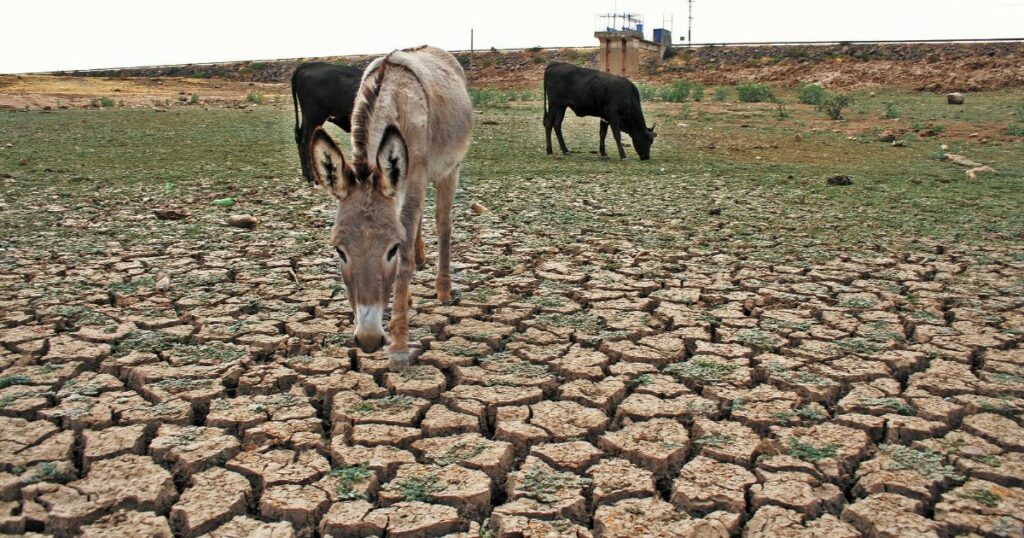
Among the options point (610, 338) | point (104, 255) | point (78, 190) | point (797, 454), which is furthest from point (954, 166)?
point (78, 190)

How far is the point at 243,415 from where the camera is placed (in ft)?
12.0

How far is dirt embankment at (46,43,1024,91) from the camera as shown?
109 ft

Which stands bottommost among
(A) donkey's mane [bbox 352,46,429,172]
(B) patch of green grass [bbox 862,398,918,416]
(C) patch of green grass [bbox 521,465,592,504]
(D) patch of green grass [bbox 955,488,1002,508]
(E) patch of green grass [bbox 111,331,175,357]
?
(D) patch of green grass [bbox 955,488,1002,508]

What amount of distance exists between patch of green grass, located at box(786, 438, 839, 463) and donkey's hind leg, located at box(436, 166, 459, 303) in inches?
112

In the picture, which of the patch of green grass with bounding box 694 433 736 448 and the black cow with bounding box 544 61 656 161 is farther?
the black cow with bounding box 544 61 656 161

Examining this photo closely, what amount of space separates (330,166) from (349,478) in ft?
5.48

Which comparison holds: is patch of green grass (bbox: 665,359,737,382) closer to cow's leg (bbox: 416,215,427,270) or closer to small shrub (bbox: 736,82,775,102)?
cow's leg (bbox: 416,215,427,270)

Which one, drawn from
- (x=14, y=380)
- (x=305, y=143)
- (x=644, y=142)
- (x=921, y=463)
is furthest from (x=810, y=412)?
(x=644, y=142)

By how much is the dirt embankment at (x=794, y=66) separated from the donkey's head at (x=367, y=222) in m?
26.3

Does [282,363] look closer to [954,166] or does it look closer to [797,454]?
[797,454]

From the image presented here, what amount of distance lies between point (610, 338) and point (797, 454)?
1.62 meters

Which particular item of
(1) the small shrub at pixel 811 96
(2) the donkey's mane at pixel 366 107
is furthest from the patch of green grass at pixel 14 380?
(1) the small shrub at pixel 811 96

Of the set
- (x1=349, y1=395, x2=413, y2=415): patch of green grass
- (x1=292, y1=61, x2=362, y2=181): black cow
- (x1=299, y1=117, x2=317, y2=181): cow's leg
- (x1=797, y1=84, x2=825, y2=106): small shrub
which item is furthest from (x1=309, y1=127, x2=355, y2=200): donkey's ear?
(x1=797, y1=84, x2=825, y2=106): small shrub

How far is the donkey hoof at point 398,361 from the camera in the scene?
14.1ft
